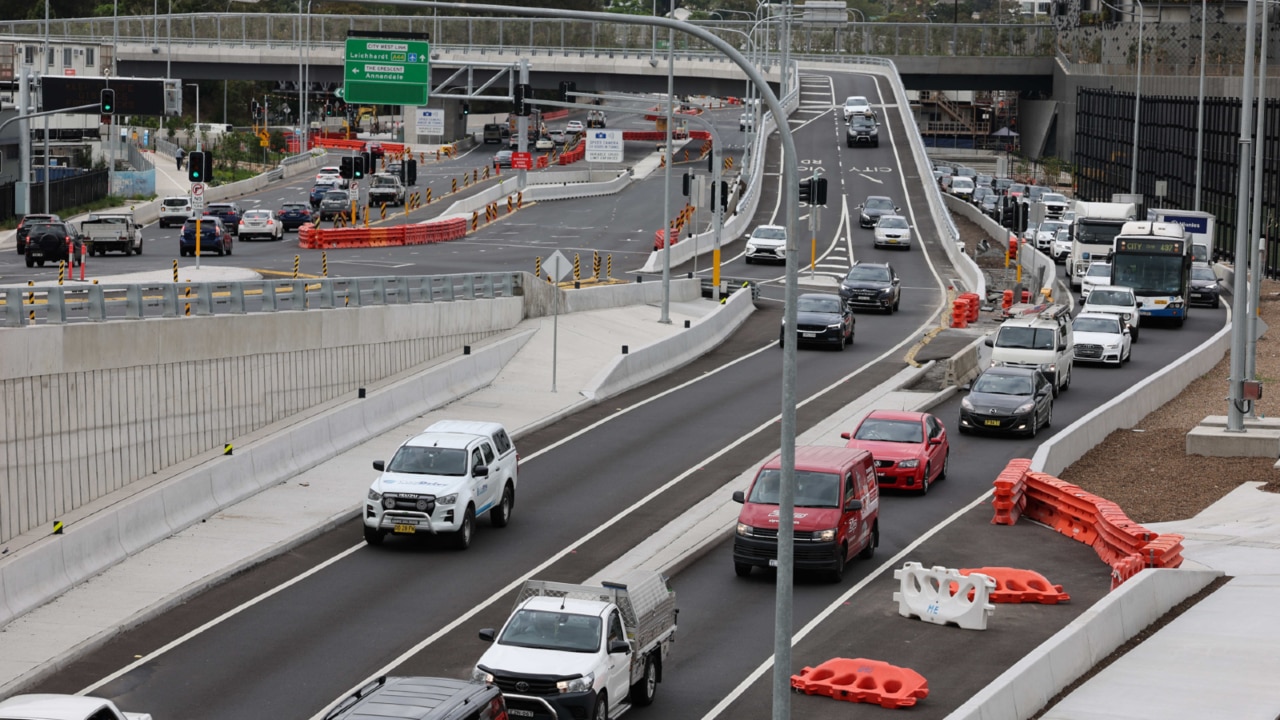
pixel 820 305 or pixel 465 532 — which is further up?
pixel 820 305

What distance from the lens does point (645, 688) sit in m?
19.5

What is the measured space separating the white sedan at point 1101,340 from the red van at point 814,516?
21332mm

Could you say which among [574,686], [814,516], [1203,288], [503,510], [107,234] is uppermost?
[107,234]

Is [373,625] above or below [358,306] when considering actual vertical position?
below

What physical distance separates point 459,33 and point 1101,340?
85.7 metres

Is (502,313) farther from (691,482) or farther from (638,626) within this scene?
(638,626)

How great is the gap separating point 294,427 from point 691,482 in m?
7.77

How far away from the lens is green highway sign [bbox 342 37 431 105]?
247ft

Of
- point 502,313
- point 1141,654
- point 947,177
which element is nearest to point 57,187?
point 502,313

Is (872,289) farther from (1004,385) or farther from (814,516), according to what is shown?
(814,516)

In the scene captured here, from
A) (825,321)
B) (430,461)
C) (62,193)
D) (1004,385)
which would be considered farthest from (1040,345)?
(62,193)

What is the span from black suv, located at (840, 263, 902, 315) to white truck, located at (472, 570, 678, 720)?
116 ft

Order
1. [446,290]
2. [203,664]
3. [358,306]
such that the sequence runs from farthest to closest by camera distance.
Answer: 1. [446,290]
2. [358,306]
3. [203,664]

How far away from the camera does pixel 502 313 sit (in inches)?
1833
